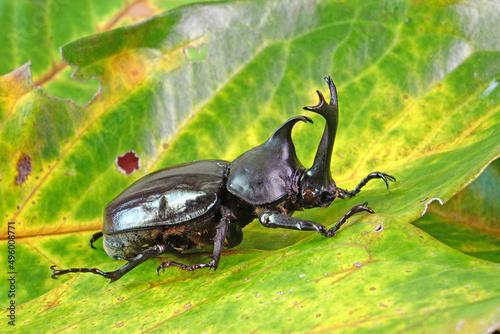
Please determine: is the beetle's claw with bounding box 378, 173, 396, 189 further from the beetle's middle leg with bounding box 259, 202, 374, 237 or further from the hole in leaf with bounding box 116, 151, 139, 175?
the hole in leaf with bounding box 116, 151, 139, 175

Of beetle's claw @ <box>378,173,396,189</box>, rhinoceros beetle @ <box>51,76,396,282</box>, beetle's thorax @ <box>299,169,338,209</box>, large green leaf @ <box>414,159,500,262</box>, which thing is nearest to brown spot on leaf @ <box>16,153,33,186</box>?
rhinoceros beetle @ <box>51,76,396,282</box>

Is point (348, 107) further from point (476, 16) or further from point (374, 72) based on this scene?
point (476, 16)

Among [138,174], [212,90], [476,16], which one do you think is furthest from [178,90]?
[476,16]

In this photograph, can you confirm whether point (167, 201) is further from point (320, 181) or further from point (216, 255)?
point (320, 181)

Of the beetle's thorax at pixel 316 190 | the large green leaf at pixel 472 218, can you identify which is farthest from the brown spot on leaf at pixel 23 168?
the large green leaf at pixel 472 218

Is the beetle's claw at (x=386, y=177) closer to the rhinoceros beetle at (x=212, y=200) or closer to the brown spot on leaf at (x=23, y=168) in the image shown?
the rhinoceros beetle at (x=212, y=200)
